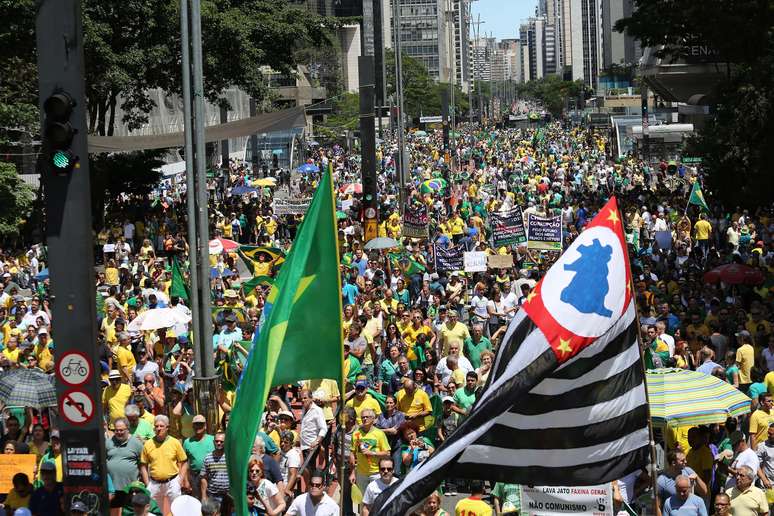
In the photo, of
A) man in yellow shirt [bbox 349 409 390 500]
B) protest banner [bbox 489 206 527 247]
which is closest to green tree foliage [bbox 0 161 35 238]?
protest banner [bbox 489 206 527 247]

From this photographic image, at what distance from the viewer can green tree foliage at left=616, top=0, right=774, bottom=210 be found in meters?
28.2

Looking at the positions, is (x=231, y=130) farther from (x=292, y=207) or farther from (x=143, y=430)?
(x=143, y=430)

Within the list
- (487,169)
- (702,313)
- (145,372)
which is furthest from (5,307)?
(487,169)

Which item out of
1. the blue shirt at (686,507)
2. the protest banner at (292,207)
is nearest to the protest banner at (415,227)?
the protest banner at (292,207)

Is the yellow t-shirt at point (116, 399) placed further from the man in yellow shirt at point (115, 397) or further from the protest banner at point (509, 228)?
the protest banner at point (509, 228)

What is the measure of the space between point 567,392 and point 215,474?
4.46 meters

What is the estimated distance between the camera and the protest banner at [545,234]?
23.8m

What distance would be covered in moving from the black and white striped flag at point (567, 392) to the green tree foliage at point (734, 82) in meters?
21.4

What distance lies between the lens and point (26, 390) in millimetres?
13016

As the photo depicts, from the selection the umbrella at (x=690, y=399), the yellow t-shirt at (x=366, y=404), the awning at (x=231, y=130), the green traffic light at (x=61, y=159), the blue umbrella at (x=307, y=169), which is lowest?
the yellow t-shirt at (x=366, y=404)

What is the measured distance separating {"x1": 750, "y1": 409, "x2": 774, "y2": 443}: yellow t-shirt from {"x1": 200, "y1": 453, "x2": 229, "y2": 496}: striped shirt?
477cm

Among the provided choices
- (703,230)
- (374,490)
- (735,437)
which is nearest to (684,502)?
(374,490)

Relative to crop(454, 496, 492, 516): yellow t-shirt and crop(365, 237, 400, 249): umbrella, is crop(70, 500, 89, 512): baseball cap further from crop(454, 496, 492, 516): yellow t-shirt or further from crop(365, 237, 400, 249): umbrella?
crop(365, 237, 400, 249): umbrella

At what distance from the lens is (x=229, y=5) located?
40.1 m
